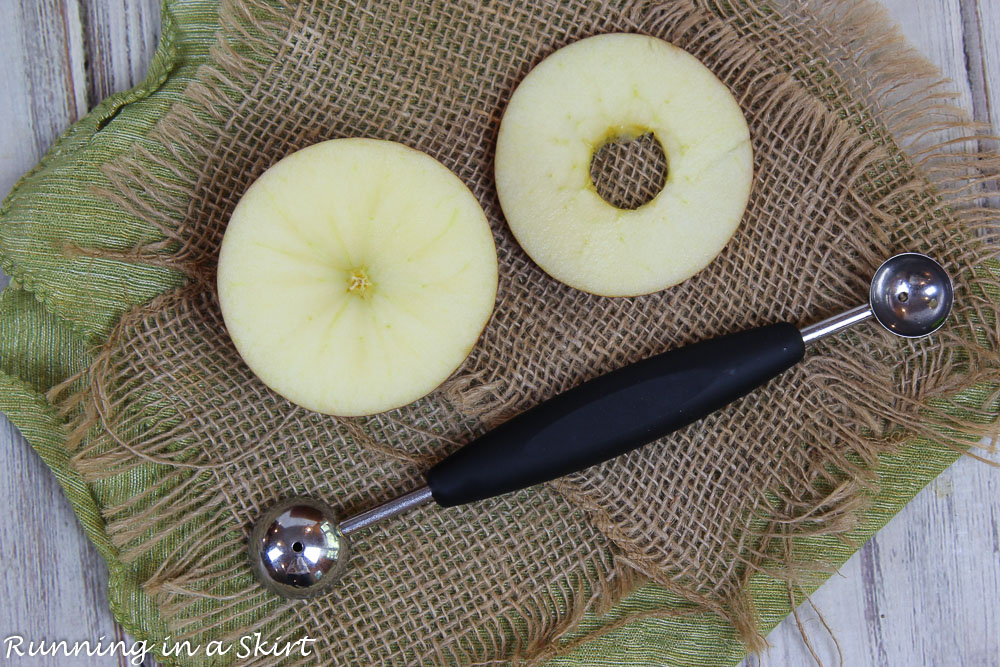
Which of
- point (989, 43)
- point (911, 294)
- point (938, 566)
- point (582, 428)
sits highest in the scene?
point (989, 43)

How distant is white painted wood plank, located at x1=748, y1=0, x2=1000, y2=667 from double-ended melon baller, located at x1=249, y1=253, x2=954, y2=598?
214 millimetres

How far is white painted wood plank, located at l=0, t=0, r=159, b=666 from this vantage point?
661mm

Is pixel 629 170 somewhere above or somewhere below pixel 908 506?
above

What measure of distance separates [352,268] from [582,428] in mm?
212

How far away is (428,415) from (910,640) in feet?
1.66

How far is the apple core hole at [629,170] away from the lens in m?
0.61

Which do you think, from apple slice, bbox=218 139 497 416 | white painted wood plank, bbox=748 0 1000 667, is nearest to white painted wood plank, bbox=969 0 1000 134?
white painted wood plank, bbox=748 0 1000 667

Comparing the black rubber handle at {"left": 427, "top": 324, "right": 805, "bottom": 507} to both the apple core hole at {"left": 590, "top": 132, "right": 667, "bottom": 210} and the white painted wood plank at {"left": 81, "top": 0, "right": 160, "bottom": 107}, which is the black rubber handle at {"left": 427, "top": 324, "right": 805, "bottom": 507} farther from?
the white painted wood plank at {"left": 81, "top": 0, "right": 160, "bottom": 107}

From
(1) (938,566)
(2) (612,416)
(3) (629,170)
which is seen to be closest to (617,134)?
(3) (629,170)

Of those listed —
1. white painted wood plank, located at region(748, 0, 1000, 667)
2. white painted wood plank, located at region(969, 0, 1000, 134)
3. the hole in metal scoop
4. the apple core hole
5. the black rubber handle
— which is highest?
white painted wood plank, located at region(969, 0, 1000, 134)

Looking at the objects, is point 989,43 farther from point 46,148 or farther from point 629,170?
point 46,148

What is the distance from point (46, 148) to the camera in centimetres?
67

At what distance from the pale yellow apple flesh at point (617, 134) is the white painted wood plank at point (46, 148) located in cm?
38

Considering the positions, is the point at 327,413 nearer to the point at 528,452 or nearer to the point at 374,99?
the point at 528,452
